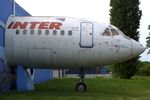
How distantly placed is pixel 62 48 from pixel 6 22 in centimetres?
334

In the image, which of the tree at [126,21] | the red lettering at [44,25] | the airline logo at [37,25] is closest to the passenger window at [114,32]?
the airline logo at [37,25]

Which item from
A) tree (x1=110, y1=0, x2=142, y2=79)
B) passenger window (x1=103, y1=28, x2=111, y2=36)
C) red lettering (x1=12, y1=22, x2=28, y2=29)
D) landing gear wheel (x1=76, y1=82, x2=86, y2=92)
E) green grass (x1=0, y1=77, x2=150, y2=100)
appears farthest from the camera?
tree (x1=110, y1=0, x2=142, y2=79)

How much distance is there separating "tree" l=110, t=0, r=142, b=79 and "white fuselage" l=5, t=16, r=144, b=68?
85.2 feet

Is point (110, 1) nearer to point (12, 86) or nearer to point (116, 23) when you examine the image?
point (116, 23)

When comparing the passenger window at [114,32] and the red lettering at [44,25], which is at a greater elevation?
the red lettering at [44,25]

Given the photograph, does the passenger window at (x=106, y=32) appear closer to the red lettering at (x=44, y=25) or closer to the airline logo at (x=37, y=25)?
the airline logo at (x=37, y=25)

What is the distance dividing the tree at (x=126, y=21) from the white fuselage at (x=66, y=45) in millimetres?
25972

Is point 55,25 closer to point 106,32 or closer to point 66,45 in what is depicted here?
point 66,45

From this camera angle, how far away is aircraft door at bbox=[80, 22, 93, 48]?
24.2 m

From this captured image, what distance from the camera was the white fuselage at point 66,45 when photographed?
24219 mm

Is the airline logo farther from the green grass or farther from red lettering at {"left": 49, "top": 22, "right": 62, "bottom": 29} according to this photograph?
the green grass

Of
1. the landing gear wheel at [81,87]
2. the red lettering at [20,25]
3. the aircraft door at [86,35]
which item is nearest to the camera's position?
the aircraft door at [86,35]

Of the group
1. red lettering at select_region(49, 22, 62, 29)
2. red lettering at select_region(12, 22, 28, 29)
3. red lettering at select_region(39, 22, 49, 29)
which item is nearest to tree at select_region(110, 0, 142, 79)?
red lettering at select_region(49, 22, 62, 29)

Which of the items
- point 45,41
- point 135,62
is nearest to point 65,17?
point 45,41
